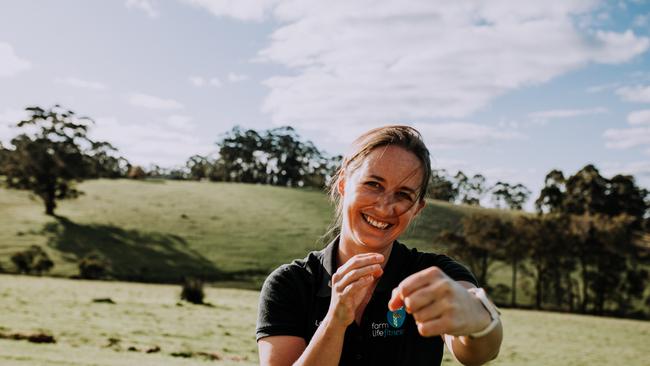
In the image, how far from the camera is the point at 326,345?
2.14 meters

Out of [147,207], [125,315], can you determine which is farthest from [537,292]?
[147,207]

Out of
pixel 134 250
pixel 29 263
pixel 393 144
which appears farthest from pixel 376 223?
pixel 134 250

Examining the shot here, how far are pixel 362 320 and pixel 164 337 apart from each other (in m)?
14.1

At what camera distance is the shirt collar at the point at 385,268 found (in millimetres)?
2623

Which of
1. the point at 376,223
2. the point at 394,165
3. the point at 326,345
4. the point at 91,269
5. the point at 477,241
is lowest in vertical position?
the point at 91,269

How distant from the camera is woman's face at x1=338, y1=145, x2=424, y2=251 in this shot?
2477mm

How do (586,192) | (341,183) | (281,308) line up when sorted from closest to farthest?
(281,308)
(341,183)
(586,192)

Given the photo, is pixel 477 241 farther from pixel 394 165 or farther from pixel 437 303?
pixel 437 303

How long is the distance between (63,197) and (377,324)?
66351 mm

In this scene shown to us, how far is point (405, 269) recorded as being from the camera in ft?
9.01

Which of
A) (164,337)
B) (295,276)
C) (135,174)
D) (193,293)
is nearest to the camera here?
(295,276)

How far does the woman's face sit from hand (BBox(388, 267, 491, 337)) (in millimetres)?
763

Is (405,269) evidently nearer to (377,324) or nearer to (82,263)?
(377,324)

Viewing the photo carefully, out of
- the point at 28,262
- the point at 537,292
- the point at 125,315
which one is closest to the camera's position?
the point at 125,315
